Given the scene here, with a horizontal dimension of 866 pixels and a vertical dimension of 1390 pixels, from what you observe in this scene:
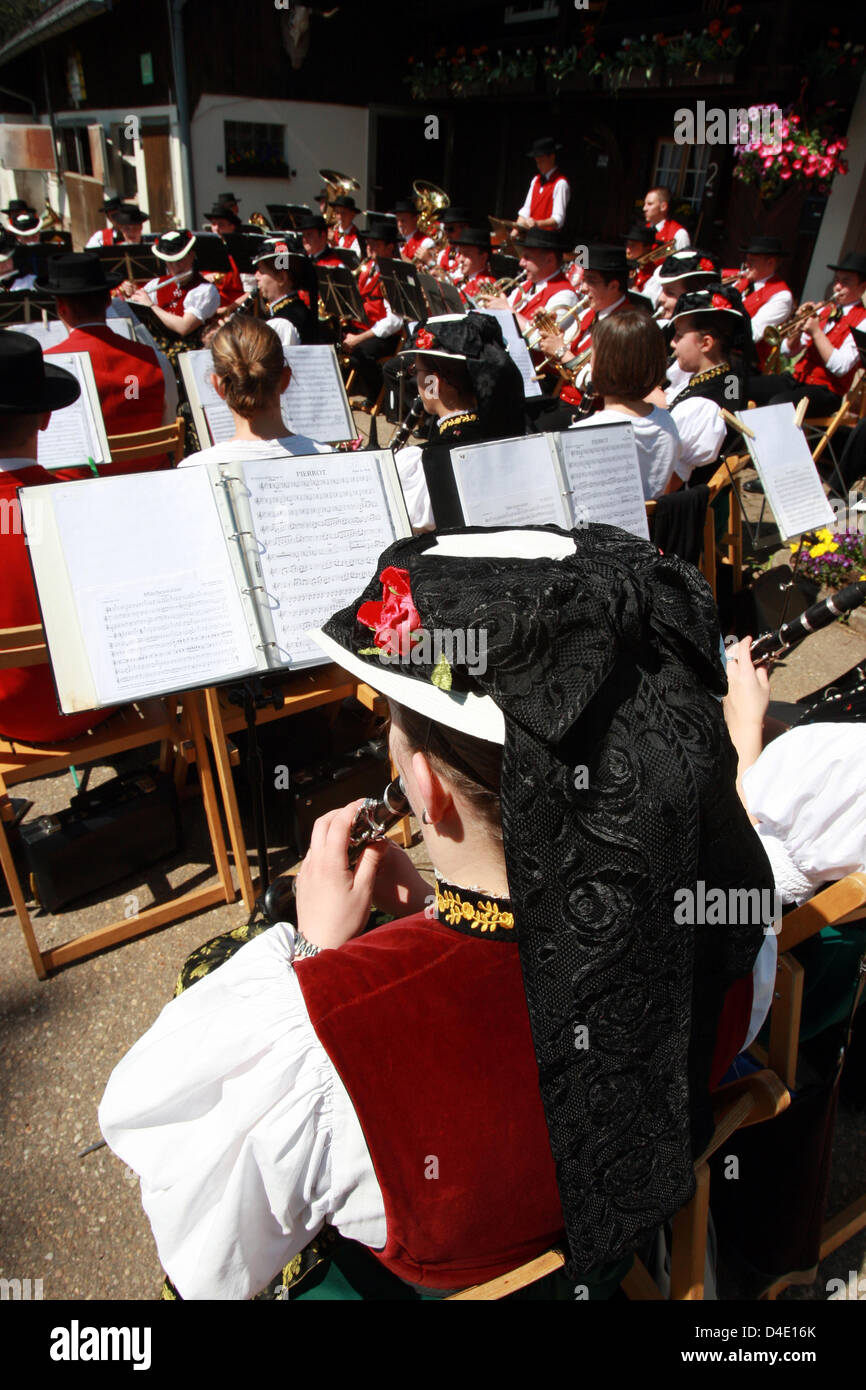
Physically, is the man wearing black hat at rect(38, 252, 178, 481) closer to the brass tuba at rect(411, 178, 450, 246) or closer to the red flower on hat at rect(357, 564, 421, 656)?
the red flower on hat at rect(357, 564, 421, 656)

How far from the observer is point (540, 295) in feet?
23.1

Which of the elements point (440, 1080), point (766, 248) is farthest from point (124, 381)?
point (766, 248)

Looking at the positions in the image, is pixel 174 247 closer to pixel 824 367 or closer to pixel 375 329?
pixel 375 329

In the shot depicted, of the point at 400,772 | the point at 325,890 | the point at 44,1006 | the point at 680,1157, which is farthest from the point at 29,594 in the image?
the point at 680,1157

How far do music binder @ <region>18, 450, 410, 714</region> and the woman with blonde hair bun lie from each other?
2.10 ft

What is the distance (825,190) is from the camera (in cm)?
844

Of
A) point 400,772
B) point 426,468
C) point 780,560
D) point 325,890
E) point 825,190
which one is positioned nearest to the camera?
point 400,772

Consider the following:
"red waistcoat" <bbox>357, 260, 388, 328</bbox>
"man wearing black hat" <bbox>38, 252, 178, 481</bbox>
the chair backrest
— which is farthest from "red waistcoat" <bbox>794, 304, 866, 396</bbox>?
the chair backrest

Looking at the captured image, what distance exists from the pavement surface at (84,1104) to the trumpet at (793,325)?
18.8 ft

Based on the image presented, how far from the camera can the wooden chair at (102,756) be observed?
2.34 m

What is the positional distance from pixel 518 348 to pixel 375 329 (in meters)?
3.29

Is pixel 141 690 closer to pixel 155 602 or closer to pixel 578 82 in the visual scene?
pixel 155 602

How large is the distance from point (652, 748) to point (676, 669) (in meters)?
0.14

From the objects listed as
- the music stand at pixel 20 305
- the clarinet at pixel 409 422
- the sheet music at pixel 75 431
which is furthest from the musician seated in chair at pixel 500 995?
the music stand at pixel 20 305
